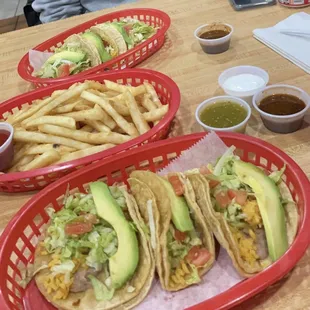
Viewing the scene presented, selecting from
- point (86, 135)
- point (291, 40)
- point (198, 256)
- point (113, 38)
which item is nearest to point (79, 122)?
point (86, 135)

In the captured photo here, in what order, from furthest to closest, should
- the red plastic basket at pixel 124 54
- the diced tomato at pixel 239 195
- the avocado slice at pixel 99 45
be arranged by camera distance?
the avocado slice at pixel 99 45 → the red plastic basket at pixel 124 54 → the diced tomato at pixel 239 195

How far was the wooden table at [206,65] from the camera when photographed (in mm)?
1359

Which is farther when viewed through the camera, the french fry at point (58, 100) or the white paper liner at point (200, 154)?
the french fry at point (58, 100)

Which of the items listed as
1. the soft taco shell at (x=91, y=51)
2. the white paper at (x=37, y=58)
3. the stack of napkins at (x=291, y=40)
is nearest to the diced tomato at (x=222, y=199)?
the stack of napkins at (x=291, y=40)

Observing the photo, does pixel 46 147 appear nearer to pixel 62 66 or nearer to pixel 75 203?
pixel 75 203

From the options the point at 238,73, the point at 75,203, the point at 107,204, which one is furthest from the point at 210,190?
the point at 238,73

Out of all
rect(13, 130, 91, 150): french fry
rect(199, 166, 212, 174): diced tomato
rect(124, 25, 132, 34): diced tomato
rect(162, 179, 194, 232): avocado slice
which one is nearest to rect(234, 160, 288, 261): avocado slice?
rect(199, 166, 212, 174): diced tomato

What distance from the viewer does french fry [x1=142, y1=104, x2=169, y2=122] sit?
6.45 feet

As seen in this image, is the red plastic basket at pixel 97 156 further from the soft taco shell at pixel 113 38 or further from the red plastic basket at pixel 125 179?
the soft taco shell at pixel 113 38

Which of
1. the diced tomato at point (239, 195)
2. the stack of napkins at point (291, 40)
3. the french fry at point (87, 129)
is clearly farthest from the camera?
the stack of napkins at point (291, 40)

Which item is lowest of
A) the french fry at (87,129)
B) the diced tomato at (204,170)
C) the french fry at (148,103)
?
the french fry at (87,129)

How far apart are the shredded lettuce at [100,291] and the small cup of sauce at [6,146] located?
778 mm

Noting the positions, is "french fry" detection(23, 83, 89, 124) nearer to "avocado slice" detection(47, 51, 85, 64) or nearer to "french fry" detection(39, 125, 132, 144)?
"french fry" detection(39, 125, 132, 144)

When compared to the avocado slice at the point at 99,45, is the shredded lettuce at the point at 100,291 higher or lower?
lower
